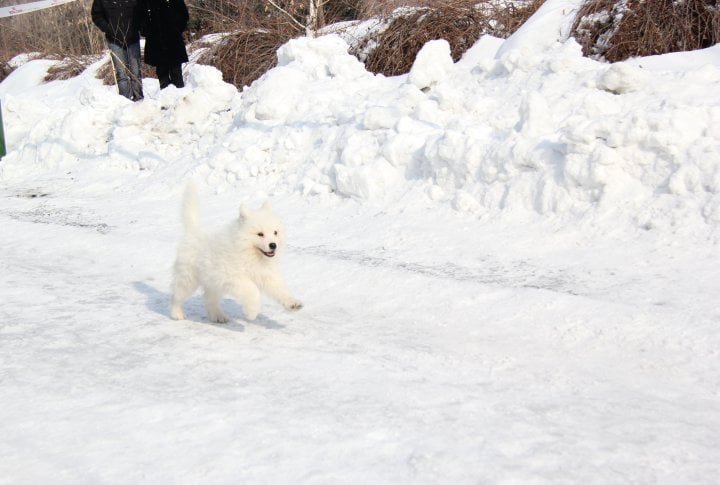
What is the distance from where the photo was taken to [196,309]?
5.38 metres

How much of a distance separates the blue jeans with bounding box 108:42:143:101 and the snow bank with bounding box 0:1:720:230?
2.34ft

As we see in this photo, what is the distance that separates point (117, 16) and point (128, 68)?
3.64 ft

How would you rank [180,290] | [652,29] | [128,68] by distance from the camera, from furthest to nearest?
[128,68] < [652,29] < [180,290]

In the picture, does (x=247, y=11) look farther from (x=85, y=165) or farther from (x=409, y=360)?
(x=409, y=360)

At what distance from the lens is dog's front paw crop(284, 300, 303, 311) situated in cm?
453

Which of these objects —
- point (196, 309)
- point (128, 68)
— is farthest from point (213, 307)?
point (128, 68)

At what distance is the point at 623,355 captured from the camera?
4.09 meters

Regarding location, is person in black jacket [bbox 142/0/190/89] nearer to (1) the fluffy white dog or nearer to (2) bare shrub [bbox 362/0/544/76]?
(2) bare shrub [bbox 362/0/544/76]

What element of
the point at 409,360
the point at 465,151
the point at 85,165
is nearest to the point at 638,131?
the point at 465,151

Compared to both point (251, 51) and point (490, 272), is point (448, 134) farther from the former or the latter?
point (251, 51)

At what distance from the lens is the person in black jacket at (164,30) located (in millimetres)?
12578

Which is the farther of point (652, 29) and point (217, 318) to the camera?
point (652, 29)

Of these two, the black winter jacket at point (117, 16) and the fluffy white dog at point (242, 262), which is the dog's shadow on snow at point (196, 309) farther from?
the black winter jacket at point (117, 16)

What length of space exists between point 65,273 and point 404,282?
2.84 m
